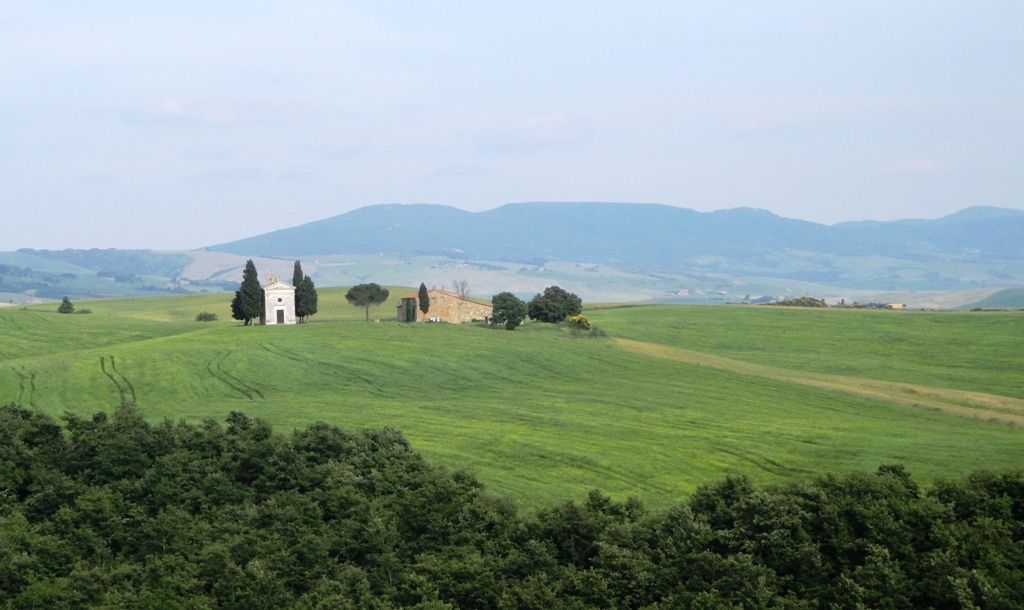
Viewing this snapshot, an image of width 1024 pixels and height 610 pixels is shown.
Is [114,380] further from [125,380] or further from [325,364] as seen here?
[325,364]

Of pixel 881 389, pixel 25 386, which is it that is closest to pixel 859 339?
pixel 881 389

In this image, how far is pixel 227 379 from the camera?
2904 inches

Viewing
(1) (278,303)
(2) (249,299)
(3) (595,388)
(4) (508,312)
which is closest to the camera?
(3) (595,388)

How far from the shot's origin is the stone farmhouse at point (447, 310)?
10881cm

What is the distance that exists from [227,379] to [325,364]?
22.8ft

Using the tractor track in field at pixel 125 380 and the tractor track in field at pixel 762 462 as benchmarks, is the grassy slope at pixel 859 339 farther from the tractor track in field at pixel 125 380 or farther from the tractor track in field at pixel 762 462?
the tractor track in field at pixel 125 380

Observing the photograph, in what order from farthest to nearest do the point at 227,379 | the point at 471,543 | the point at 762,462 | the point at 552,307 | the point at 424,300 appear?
the point at 424,300 → the point at 552,307 → the point at 227,379 → the point at 762,462 → the point at 471,543

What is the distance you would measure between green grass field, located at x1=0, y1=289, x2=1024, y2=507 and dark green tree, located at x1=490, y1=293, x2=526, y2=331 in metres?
1.78

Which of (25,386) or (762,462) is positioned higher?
(25,386)

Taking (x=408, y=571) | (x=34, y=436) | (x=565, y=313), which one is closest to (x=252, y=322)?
(x=565, y=313)

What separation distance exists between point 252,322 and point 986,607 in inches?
3439

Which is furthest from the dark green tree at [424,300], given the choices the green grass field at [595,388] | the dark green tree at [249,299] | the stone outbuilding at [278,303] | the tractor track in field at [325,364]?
the tractor track in field at [325,364]

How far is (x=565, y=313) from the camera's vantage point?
108 m

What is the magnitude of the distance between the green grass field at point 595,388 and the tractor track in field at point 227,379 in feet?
0.72
